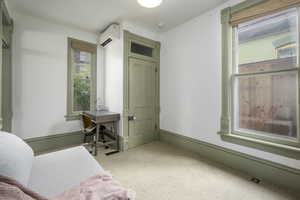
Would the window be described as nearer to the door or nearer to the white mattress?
the door

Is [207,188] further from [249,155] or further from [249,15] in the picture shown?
[249,15]

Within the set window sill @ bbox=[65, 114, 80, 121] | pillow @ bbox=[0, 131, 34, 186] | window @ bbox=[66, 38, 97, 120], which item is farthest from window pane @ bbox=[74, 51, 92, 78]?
pillow @ bbox=[0, 131, 34, 186]

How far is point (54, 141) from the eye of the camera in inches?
117

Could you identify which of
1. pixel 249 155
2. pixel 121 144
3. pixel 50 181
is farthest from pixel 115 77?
pixel 249 155

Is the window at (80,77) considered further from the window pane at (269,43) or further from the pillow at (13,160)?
the window pane at (269,43)

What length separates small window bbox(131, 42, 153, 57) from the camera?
314 centimetres

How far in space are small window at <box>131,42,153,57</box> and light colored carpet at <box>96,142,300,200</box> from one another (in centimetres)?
220

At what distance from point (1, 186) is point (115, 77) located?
2.69 m

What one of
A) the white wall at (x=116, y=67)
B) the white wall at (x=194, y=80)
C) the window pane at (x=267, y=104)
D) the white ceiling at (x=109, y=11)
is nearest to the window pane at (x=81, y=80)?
the white wall at (x=116, y=67)

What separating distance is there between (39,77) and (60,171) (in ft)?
8.08

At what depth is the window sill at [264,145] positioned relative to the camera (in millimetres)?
1711

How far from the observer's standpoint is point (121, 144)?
2.92m

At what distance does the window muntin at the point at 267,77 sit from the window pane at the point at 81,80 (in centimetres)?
312

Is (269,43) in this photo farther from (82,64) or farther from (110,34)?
(82,64)
